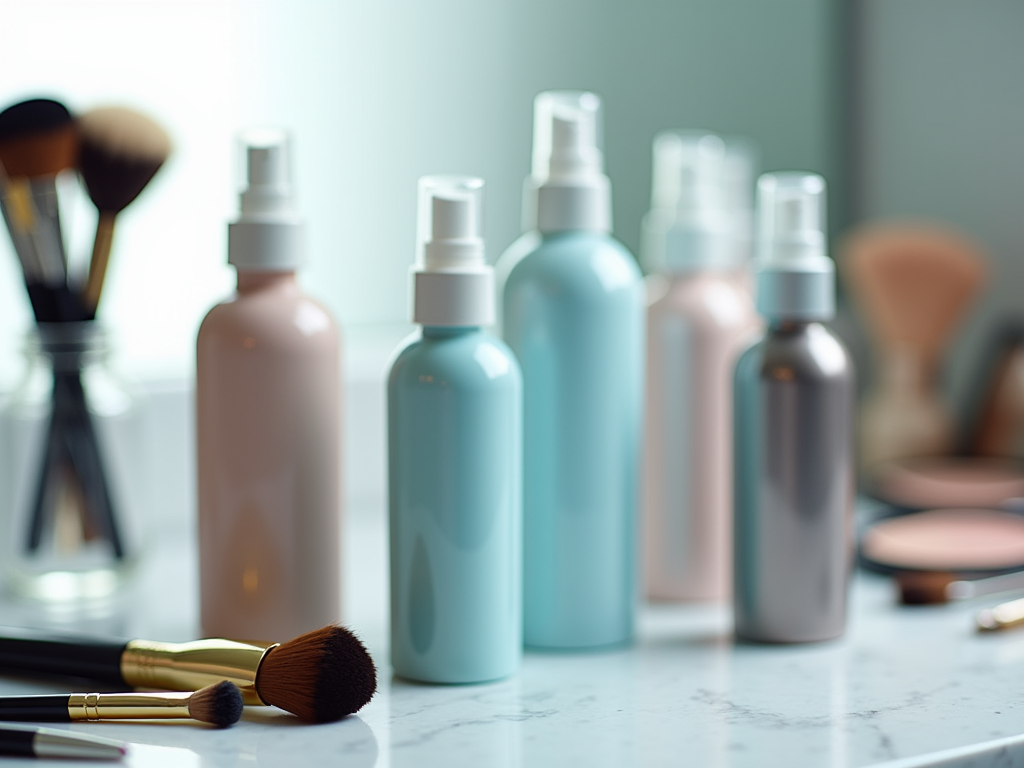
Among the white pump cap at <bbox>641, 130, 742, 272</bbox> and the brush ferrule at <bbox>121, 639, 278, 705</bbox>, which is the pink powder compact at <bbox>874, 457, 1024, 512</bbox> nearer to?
the white pump cap at <bbox>641, 130, 742, 272</bbox>

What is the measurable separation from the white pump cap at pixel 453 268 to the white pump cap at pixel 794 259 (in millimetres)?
151

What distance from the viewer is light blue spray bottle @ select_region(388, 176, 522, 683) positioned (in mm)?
589

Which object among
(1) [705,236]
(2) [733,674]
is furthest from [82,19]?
(2) [733,674]

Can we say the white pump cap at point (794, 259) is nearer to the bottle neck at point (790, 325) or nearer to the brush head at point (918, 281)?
the bottle neck at point (790, 325)

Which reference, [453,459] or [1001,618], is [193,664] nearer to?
[453,459]

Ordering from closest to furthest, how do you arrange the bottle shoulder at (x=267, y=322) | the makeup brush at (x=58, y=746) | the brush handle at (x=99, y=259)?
the makeup brush at (x=58, y=746)
the bottle shoulder at (x=267, y=322)
the brush handle at (x=99, y=259)

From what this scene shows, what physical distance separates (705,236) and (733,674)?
0.27 m

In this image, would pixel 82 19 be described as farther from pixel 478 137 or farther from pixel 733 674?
pixel 733 674

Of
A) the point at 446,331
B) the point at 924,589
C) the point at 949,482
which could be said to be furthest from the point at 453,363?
the point at 949,482

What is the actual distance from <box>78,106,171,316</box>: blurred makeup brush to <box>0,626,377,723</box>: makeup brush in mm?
238

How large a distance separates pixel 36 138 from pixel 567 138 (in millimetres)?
274

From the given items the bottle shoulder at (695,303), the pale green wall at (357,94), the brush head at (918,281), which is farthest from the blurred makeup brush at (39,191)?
the brush head at (918,281)

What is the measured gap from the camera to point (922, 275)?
103cm

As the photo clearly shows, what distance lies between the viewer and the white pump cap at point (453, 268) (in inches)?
23.3
